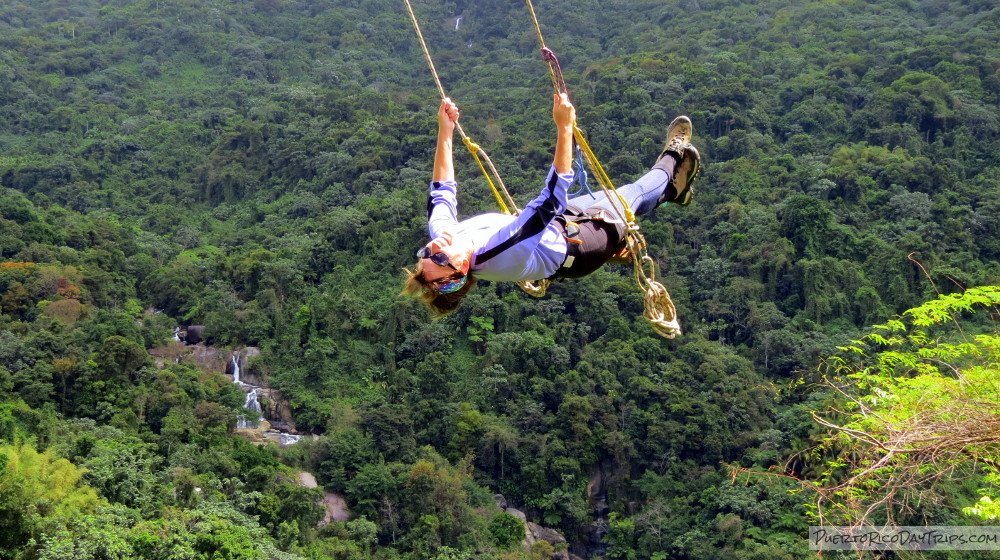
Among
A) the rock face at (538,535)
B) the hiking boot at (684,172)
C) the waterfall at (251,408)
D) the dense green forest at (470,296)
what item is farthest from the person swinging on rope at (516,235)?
the waterfall at (251,408)

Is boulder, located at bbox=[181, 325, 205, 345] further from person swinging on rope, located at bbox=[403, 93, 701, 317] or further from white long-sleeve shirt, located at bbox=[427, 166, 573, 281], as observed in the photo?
white long-sleeve shirt, located at bbox=[427, 166, 573, 281]

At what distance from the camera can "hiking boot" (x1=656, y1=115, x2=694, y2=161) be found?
17.7 ft

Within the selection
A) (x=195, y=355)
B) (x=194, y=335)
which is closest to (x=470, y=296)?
(x=195, y=355)

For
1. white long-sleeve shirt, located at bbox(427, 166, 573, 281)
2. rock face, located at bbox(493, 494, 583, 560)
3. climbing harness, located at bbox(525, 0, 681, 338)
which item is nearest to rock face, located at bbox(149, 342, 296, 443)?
rock face, located at bbox(493, 494, 583, 560)

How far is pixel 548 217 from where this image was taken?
4266 millimetres

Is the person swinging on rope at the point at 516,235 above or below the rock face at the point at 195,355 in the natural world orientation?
above

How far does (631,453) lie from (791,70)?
59.9ft

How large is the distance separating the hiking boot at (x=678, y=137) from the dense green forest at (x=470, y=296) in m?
1.92

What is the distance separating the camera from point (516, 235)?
14.0 feet

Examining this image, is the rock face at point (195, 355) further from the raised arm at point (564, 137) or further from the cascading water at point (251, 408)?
the raised arm at point (564, 137)

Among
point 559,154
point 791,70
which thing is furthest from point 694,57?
point 559,154

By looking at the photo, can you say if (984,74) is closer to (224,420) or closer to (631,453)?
(631,453)

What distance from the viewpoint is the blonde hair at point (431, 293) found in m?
4.13

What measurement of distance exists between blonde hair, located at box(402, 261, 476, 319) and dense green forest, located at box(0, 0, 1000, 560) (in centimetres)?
277
